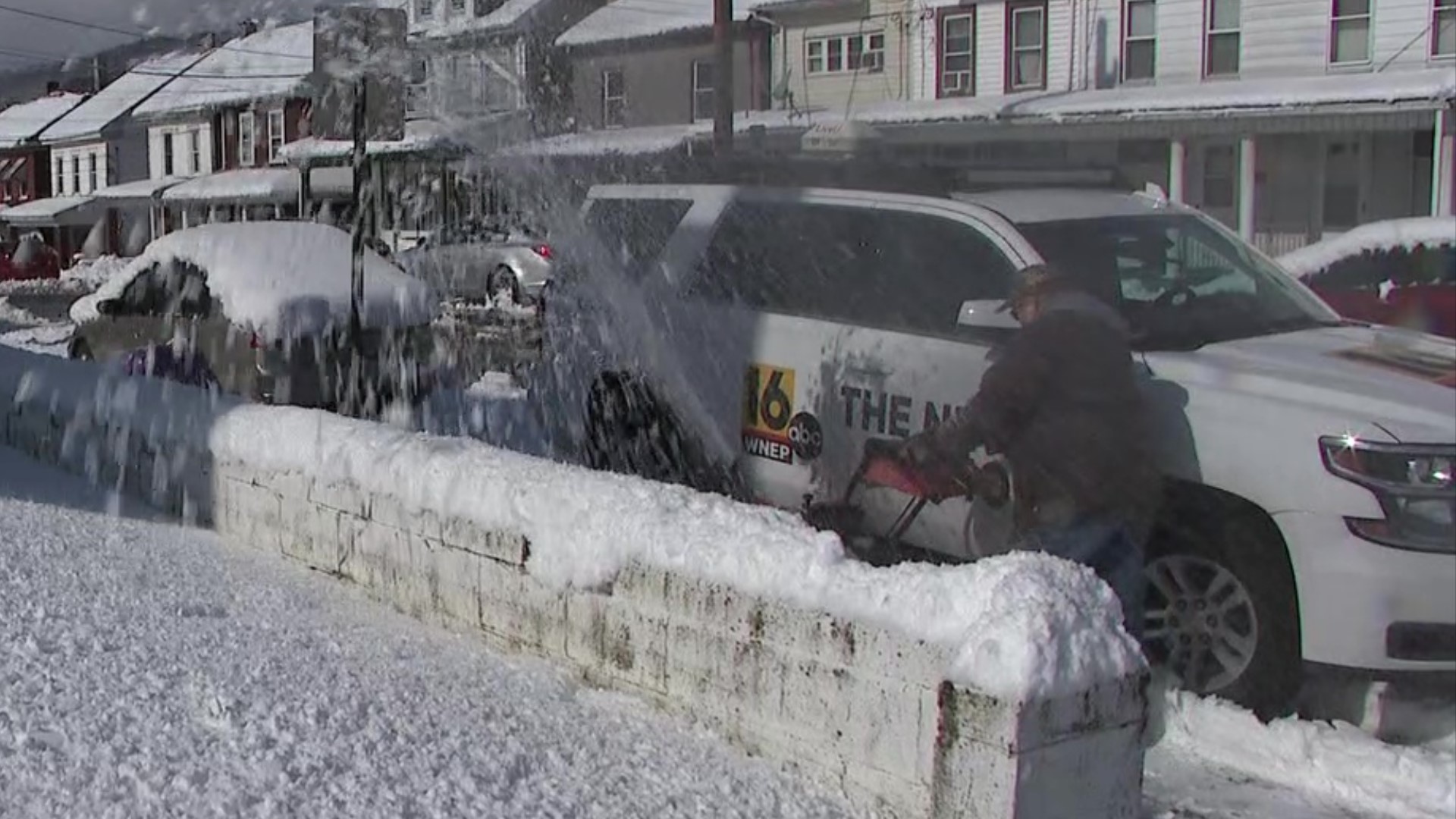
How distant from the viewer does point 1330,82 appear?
263 centimetres

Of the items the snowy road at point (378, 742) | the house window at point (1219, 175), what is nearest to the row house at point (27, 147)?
the snowy road at point (378, 742)

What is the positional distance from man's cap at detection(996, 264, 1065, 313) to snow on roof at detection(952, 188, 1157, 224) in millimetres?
154

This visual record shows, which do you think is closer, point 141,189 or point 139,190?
point 141,189

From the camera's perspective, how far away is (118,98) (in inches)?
405

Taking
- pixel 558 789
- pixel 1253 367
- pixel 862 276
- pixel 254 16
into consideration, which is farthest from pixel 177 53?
pixel 1253 367

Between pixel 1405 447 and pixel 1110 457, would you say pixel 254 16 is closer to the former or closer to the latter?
pixel 1110 457

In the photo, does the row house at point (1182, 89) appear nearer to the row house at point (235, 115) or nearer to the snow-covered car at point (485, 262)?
the row house at point (235, 115)

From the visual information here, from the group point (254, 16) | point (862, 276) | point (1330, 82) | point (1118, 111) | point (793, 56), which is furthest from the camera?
point (254, 16)

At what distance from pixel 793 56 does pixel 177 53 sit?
5.09 meters

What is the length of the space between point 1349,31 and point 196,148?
758 centimetres

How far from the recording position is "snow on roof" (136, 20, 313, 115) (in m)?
7.39

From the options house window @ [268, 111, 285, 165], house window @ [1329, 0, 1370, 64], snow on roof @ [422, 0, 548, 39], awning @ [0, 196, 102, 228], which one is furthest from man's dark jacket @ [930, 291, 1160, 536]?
awning @ [0, 196, 102, 228]

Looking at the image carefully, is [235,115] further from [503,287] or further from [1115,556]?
[503,287]

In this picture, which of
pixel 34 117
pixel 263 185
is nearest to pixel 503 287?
pixel 34 117
